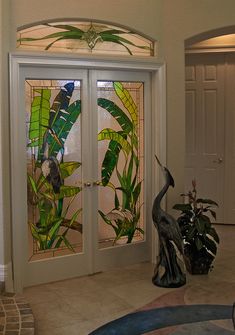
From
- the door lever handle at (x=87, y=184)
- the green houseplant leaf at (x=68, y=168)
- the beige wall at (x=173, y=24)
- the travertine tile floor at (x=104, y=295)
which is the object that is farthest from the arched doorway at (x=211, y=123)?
the green houseplant leaf at (x=68, y=168)

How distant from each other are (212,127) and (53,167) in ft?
9.51

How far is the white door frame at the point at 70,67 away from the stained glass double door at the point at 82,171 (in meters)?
0.07

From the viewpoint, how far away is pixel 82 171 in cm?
495

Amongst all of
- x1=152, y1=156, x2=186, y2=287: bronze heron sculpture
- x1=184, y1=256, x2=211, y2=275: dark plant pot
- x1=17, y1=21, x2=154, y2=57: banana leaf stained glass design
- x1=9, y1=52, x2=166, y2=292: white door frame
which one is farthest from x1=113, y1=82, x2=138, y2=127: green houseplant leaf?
x1=184, y1=256, x2=211, y2=275: dark plant pot

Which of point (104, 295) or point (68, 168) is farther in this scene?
point (68, 168)

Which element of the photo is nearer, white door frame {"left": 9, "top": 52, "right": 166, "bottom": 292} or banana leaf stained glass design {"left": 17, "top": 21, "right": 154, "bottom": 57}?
white door frame {"left": 9, "top": 52, "right": 166, "bottom": 292}

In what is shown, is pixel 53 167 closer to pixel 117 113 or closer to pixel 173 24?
pixel 117 113

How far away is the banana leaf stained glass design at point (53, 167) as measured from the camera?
4.65 meters

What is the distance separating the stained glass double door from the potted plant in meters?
0.56

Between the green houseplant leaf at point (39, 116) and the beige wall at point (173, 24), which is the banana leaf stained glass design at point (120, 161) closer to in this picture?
the beige wall at point (173, 24)

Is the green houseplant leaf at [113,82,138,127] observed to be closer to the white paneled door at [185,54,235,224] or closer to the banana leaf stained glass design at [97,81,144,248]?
the banana leaf stained glass design at [97,81,144,248]

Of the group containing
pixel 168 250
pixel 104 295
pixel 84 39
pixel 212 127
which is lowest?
pixel 104 295

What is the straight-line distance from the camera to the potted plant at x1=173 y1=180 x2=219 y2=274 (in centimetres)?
478

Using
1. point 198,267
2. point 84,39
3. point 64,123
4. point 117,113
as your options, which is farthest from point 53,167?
point 198,267
